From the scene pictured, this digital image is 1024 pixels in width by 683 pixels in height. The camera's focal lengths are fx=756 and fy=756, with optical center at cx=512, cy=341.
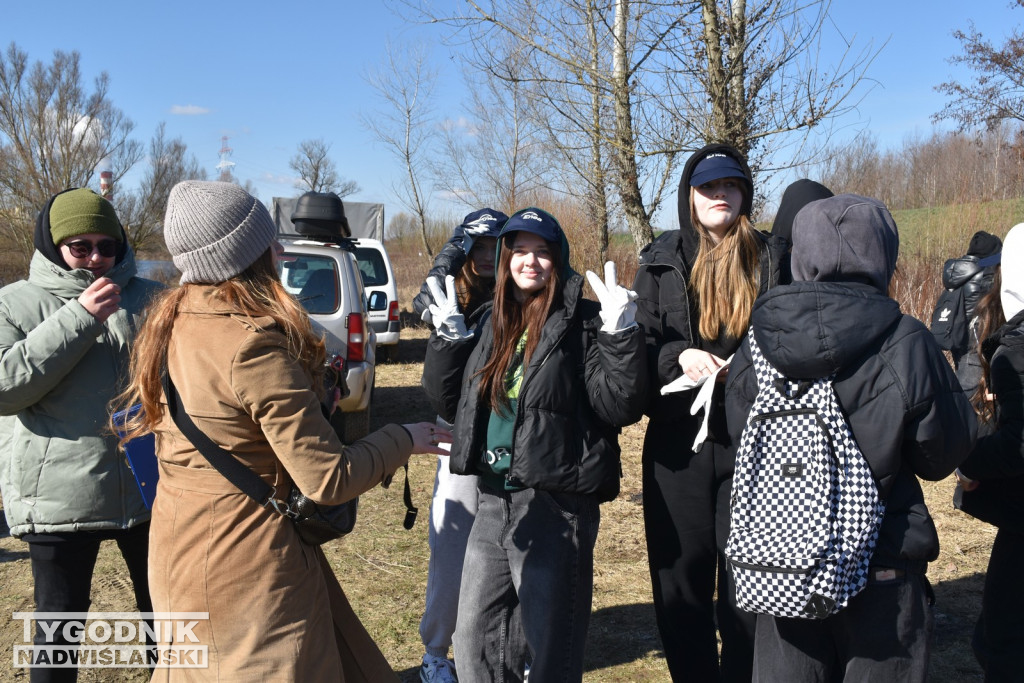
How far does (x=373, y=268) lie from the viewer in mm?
11539

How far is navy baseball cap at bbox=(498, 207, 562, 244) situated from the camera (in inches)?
95.8

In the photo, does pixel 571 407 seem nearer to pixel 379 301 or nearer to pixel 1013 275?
pixel 1013 275

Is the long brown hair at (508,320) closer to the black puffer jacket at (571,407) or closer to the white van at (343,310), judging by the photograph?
the black puffer jacket at (571,407)

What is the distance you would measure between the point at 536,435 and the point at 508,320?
0.45m

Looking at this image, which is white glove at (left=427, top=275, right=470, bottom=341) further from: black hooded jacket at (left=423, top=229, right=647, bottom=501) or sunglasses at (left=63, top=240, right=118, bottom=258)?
sunglasses at (left=63, top=240, right=118, bottom=258)

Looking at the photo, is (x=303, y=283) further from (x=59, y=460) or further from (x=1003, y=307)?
(x=1003, y=307)

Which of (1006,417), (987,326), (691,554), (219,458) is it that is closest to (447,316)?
(219,458)

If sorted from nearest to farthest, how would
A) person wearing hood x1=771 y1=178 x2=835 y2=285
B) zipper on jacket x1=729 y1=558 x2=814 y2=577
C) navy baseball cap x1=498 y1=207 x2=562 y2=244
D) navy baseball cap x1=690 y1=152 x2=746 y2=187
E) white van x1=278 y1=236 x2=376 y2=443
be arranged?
zipper on jacket x1=729 y1=558 x2=814 y2=577
navy baseball cap x1=498 y1=207 x2=562 y2=244
navy baseball cap x1=690 y1=152 x2=746 y2=187
person wearing hood x1=771 y1=178 x2=835 y2=285
white van x1=278 y1=236 x2=376 y2=443

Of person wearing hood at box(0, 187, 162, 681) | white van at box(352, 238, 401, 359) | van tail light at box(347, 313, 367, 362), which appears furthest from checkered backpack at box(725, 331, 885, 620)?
white van at box(352, 238, 401, 359)

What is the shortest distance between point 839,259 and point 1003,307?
86cm

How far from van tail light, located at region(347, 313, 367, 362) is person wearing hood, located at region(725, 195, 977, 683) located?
525 cm

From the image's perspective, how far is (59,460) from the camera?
2.57 m

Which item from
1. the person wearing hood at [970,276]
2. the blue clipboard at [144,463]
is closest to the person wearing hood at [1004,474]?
the blue clipboard at [144,463]

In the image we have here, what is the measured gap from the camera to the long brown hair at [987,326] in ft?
8.16
